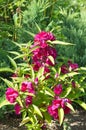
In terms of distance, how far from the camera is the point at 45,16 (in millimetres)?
5910

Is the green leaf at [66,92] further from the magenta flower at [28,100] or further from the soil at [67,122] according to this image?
the soil at [67,122]

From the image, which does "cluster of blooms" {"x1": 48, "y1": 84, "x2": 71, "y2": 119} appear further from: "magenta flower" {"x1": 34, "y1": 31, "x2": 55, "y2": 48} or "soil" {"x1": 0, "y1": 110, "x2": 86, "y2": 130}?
"soil" {"x1": 0, "y1": 110, "x2": 86, "y2": 130}

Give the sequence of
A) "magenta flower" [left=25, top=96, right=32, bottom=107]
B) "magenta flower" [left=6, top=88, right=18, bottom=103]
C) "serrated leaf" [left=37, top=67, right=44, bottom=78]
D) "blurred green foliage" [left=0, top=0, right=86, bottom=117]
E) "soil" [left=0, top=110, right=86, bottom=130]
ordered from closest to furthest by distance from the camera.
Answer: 1. "magenta flower" [left=6, top=88, right=18, bottom=103]
2. "magenta flower" [left=25, top=96, right=32, bottom=107]
3. "serrated leaf" [left=37, top=67, right=44, bottom=78]
4. "soil" [left=0, top=110, right=86, bottom=130]
5. "blurred green foliage" [left=0, top=0, right=86, bottom=117]

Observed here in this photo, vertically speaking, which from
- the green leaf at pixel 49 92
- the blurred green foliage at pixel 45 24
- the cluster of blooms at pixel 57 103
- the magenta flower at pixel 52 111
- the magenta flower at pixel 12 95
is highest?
the blurred green foliage at pixel 45 24

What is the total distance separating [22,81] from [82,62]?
4.53 ft

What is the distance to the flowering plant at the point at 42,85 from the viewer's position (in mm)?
3496

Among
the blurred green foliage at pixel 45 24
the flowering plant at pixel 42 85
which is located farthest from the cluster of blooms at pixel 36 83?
the blurred green foliage at pixel 45 24

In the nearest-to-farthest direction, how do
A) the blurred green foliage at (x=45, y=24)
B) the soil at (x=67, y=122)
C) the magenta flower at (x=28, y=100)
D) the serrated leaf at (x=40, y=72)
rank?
1. the magenta flower at (x=28, y=100)
2. the serrated leaf at (x=40, y=72)
3. the soil at (x=67, y=122)
4. the blurred green foliage at (x=45, y=24)

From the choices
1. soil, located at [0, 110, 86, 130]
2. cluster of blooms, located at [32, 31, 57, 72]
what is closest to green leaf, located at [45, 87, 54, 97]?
cluster of blooms, located at [32, 31, 57, 72]

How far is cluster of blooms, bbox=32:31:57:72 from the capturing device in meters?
3.54

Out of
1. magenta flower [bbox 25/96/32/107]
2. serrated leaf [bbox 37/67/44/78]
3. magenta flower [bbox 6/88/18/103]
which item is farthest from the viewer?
serrated leaf [bbox 37/67/44/78]

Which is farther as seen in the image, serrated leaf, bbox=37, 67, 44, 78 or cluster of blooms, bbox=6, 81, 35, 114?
serrated leaf, bbox=37, 67, 44, 78

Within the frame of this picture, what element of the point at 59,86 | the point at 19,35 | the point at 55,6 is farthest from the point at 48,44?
the point at 55,6

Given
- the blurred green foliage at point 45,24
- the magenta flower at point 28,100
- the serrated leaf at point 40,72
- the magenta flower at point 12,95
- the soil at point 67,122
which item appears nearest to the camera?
the magenta flower at point 12,95
